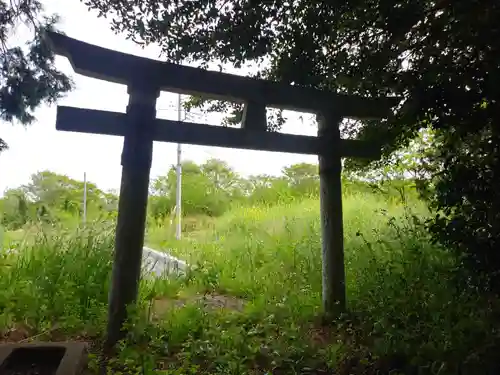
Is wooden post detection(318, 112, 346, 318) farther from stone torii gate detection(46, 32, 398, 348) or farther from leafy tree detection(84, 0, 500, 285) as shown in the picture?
leafy tree detection(84, 0, 500, 285)

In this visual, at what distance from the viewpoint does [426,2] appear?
7.60 ft

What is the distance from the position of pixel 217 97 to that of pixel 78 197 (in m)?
5.87

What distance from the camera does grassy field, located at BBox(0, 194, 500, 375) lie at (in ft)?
6.72

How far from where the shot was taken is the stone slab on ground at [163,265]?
3.91 meters

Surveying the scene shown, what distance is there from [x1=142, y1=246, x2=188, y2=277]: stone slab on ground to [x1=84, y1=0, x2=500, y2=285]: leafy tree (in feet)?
7.33

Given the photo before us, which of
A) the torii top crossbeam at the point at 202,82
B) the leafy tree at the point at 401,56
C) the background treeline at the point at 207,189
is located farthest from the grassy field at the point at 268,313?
the background treeline at the point at 207,189

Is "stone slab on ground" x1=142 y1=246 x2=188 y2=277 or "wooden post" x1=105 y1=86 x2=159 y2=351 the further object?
"stone slab on ground" x1=142 y1=246 x2=188 y2=277

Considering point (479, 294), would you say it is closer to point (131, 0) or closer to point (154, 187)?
point (131, 0)

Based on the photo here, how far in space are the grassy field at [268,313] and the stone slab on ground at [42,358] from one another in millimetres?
230

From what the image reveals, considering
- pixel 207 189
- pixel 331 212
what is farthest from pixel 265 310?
pixel 207 189

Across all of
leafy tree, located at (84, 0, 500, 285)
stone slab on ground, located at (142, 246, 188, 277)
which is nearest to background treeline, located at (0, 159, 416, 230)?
stone slab on ground, located at (142, 246, 188, 277)

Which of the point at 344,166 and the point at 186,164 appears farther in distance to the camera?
the point at 186,164

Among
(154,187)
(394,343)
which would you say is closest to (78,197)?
(154,187)

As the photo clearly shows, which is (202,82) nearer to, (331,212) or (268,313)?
(331,212)
